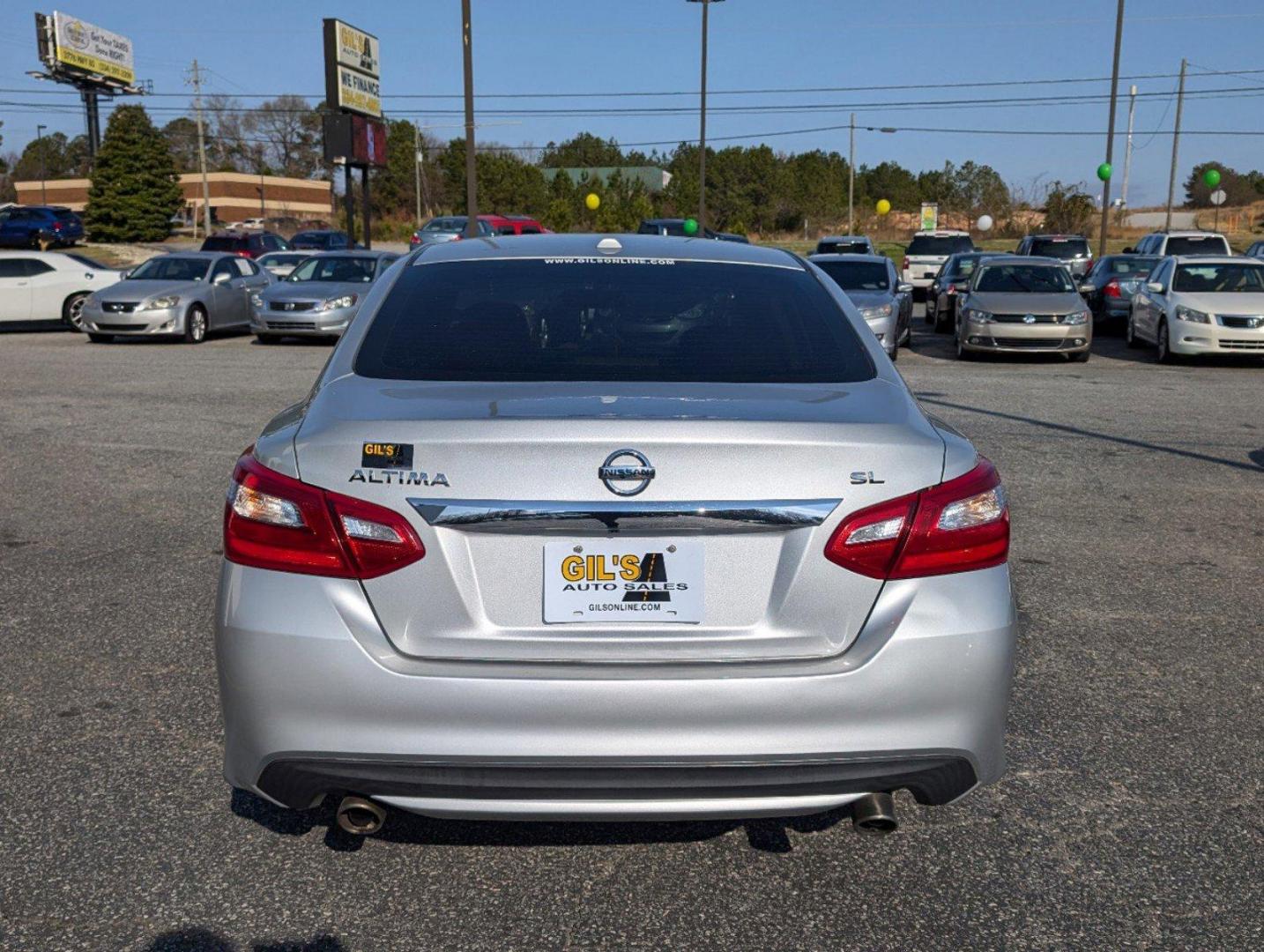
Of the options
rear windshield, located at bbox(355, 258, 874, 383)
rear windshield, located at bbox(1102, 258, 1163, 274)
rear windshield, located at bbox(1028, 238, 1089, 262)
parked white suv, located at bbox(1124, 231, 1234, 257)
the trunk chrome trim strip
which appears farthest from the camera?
rear windshield, located at bbox(1028, 238, 1089, 262)

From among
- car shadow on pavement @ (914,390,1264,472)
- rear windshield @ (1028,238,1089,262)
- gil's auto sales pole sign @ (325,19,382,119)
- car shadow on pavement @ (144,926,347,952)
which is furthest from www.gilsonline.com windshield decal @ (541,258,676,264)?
gil's auto sales pole sign @ (325,19,382,119)

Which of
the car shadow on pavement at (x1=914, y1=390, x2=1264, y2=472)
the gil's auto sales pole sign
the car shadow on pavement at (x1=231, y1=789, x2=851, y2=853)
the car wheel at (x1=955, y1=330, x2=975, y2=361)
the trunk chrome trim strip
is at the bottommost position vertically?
the car wheel at (x1=955, y1=330, x2=975, y2=361)

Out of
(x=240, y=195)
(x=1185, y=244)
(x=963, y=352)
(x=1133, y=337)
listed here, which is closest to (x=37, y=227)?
(x=240, y=195)

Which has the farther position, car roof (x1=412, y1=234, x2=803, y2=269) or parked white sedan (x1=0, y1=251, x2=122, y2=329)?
parked white sedan (x1=0, y1=251, x2=122, y2=329)

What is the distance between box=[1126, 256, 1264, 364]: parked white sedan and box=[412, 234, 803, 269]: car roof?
14.9 metres

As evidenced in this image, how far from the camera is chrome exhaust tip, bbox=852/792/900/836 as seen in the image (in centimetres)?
308

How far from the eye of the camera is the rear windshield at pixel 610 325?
11.1ft

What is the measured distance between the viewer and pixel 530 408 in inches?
116

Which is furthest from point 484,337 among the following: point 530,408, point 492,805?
point 492,805

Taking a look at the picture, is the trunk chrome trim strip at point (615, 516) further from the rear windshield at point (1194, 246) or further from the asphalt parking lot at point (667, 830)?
the rear windshield at point (1194, 246)

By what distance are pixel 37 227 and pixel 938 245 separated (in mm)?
41950

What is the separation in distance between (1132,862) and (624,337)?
194 cm

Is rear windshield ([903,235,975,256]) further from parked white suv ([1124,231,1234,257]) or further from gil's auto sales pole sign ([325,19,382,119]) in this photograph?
gil's auto sales pole sign ([325,19,382,119])

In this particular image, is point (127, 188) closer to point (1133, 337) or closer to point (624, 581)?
point (1133, 337)
